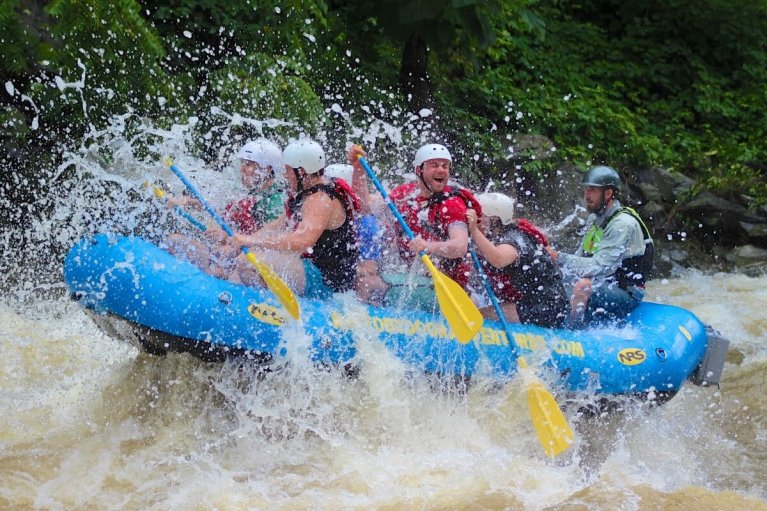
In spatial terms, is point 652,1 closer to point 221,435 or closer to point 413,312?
point 413,312

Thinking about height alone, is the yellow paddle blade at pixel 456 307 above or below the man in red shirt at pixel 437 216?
below

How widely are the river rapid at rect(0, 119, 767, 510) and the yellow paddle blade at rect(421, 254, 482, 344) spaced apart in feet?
1.27

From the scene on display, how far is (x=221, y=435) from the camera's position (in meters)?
4.90

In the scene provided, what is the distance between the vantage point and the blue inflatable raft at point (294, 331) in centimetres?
464

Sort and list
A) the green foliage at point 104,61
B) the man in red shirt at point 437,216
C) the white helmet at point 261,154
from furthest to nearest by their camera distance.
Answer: the green foliage at point 104,61, the white helmet at point 261,154, the man in red shirt at point 437,216

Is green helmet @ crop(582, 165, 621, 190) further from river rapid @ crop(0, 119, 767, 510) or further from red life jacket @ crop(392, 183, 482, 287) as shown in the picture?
river rapid @ crop(0, 119, 767, 510)

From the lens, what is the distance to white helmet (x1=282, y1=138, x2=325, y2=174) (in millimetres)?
4945

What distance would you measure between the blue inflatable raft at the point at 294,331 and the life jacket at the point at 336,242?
17cm

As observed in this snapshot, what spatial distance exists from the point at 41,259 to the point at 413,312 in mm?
3694

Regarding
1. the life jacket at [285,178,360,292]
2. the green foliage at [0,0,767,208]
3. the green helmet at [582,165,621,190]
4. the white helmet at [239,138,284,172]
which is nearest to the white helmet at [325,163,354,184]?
the white helmet at [239,138,284,172]

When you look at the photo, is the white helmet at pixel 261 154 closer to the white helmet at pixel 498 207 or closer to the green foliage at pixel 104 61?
the white helmet at pixel 498 207

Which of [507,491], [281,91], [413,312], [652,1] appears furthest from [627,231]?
[652,1]

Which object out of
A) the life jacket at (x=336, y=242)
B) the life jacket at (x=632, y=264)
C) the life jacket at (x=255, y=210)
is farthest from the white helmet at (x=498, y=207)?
the life jacket at (x=255, y=210)

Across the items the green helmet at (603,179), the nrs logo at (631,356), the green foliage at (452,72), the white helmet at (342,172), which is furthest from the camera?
the green foliage at (452,72)
